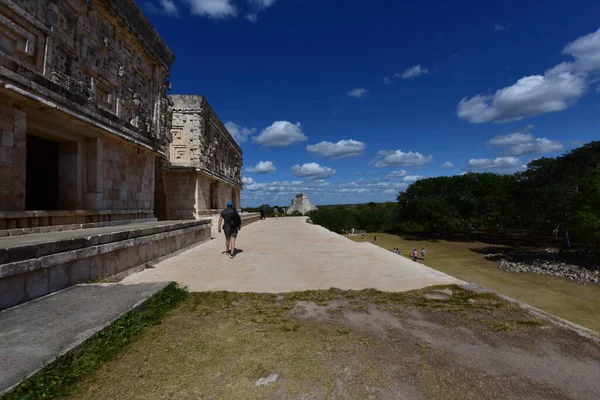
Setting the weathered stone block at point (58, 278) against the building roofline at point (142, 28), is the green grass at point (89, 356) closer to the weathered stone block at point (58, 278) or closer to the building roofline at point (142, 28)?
the weathered stone block at point (58, 278)

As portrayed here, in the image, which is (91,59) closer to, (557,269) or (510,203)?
(557,269)

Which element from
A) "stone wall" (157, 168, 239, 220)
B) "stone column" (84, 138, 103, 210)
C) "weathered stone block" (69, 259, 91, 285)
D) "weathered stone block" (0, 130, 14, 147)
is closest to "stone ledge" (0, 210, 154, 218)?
"stone column" (84, 138, 103, 210)

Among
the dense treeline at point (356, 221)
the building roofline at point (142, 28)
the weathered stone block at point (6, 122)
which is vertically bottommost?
the dense treeline at point (356, 221)

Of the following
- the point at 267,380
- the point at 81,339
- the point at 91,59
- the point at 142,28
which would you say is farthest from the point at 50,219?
the point at 142,28

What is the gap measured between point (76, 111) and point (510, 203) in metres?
39.7

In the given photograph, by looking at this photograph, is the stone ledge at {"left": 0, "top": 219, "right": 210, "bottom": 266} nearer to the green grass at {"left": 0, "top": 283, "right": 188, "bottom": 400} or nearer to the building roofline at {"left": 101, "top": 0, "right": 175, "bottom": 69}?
the green grass at {"left": 0, "top": 283, "right": 188, "bottom": 400}

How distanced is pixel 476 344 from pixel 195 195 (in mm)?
16095

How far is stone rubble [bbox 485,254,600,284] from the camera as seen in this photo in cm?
1808

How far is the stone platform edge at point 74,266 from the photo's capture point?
3.08m

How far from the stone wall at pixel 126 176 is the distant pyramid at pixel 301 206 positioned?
39.8 meters

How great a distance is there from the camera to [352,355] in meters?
2.34

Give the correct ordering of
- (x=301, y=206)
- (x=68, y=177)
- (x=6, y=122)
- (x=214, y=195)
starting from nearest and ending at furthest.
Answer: (x=6, y=122), (x=68, y=177), (x=214, y=195), (x=301, y=206)

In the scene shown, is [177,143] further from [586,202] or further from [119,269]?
[586,202]

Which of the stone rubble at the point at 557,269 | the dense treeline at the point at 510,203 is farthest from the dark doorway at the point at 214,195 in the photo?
the dense treeline at the point at 510,203
